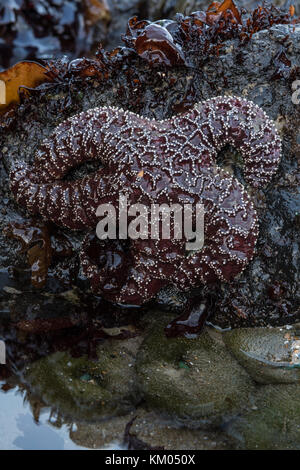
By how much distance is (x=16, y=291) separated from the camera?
4.93 m

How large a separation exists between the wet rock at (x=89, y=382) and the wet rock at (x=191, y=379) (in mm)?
149

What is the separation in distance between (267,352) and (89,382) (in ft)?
5.42

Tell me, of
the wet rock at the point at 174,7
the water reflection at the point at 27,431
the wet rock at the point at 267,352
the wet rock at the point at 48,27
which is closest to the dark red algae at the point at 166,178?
the wet rock at the point at 267,352

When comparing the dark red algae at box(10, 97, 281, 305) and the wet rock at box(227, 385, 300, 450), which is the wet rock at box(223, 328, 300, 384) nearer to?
the wet rock at box(227, 385, 300, 450)

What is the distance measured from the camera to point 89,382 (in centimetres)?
414

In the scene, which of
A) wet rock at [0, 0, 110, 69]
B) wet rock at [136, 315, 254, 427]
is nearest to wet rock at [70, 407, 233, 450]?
wet rock at [136, 315, 254, 427]

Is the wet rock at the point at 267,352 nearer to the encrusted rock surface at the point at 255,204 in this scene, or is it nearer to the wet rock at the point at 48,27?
the encrusted rock surface at the point at 255,204

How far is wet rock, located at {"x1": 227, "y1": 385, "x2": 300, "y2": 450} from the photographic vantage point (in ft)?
11.9

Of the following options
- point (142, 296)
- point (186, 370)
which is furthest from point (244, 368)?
point (142, 296)

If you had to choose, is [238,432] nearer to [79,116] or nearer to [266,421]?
[266,421]

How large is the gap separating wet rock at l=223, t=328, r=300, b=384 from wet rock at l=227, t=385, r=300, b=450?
0.15 m

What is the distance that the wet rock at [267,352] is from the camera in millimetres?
4184

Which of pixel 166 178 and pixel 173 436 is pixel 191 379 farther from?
pixel 166 178

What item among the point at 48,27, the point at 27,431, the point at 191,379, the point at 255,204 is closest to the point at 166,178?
the point at 255,204
